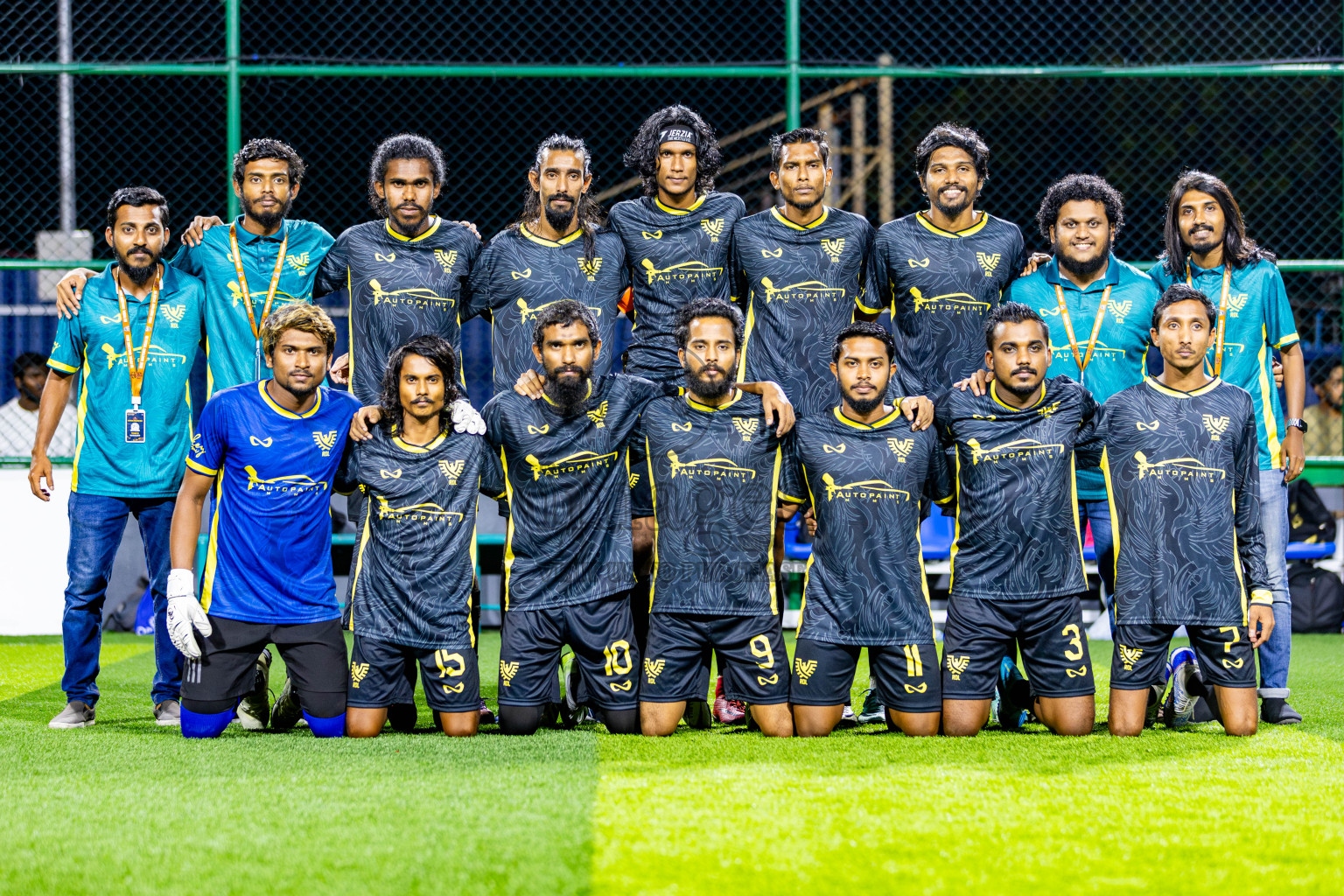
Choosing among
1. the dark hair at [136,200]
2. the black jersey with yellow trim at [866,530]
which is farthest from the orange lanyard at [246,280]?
the black jersey with yellow trim at [866,530]

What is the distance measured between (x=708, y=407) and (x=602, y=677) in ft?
3.55

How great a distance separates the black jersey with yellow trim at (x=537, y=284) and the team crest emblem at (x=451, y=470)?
49 cm

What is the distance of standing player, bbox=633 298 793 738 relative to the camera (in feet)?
16.6

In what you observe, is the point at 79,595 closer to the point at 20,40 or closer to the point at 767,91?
the point at 20,40

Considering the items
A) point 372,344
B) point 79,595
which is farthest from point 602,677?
point 79,595

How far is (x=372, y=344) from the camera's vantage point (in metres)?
5.60

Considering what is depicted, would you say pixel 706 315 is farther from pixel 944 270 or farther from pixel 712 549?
pixel 944 270

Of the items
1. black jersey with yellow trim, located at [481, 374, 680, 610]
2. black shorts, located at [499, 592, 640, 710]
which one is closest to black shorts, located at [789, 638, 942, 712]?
black shorts, located at [499, 592, 640, 710]

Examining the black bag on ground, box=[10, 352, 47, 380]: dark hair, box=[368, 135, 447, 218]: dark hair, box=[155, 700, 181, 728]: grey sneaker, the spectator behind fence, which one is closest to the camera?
box=[155, 700, 181, 728]: grey sneaker

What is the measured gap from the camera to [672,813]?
12.1ft

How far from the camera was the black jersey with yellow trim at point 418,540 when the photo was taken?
511 cm

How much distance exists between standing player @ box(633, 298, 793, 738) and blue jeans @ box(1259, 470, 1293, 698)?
2024 mm

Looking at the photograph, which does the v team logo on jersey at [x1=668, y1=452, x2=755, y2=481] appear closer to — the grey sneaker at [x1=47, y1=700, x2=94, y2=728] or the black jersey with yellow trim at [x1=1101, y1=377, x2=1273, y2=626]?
the black jersey with yellow trim at [x1=1101, y1=377, x2=1273, y2=626]

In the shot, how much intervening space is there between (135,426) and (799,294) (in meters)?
2.75
